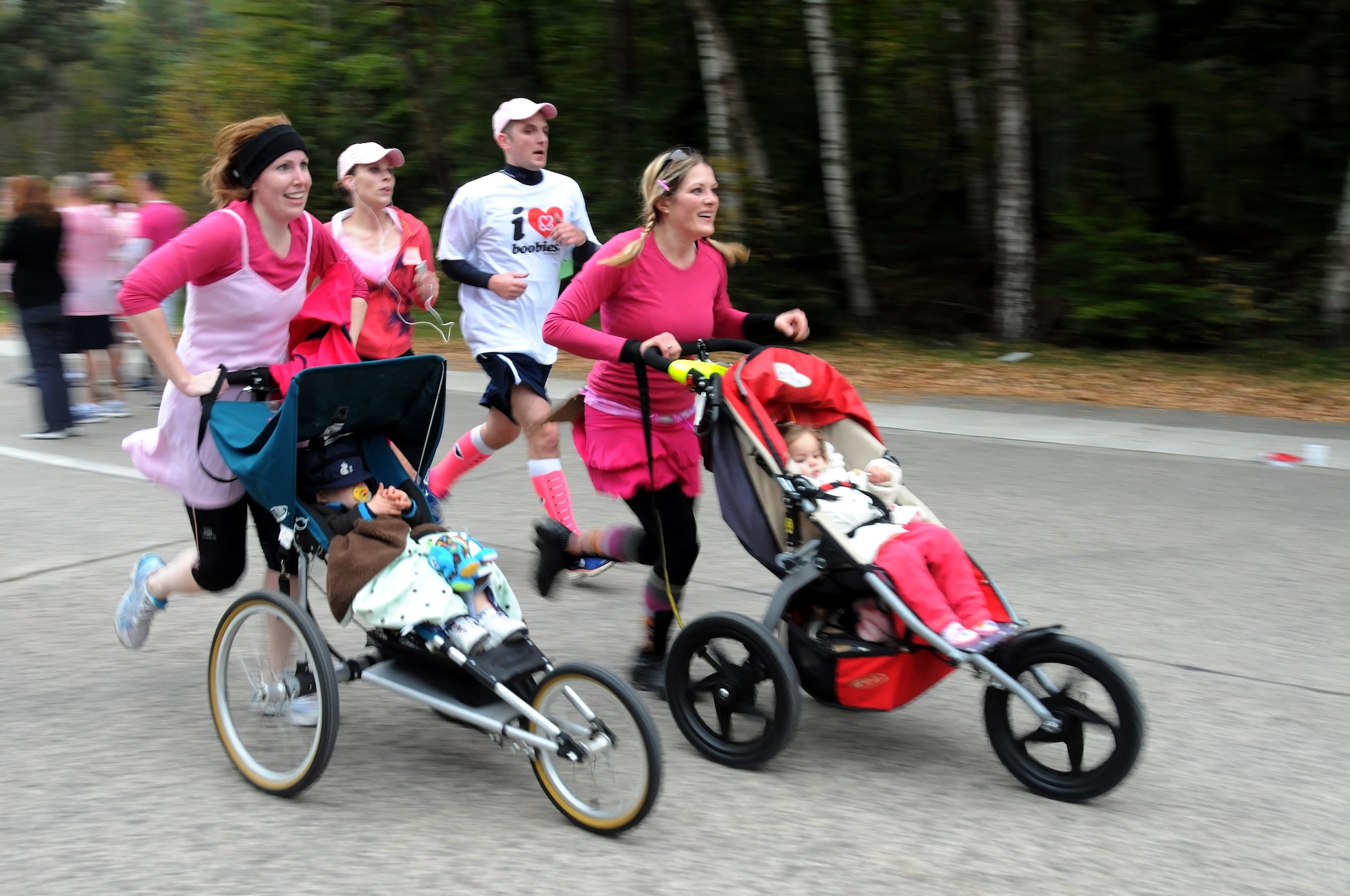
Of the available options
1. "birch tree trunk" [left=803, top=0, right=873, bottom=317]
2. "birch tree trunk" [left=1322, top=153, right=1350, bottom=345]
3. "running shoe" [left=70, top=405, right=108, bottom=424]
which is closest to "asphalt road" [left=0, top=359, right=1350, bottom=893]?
"running shoe" [left=70, top=405, right=108, bottom=424]

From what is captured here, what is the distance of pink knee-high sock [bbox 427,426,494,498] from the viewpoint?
21.4 ft

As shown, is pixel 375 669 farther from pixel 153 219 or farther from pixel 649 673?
pixel 153 219

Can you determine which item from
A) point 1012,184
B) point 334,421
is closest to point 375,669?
point 334,421

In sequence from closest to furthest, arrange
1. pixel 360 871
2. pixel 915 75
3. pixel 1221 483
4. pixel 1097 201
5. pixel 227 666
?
pixel 360 871 < pixel 227 666 < pixel 1221 483 < pixel 1097 201 < pixel 915 75

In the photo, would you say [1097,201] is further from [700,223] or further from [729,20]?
[700,223]

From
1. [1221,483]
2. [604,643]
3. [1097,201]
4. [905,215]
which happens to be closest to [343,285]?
[604,643]

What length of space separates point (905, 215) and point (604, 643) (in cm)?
1314

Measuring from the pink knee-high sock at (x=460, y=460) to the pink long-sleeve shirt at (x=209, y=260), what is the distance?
2371 millimetres

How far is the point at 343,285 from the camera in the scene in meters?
4.23

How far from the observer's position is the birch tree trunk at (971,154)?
53.3 feet

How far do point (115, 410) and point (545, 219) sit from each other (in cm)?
627

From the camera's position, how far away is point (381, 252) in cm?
635

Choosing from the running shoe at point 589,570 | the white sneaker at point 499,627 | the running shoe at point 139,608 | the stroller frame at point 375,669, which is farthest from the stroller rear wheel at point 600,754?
the running shoe at point 589,570

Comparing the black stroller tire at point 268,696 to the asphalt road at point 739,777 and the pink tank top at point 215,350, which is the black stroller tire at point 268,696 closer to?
the asphalt road at point 739,777
